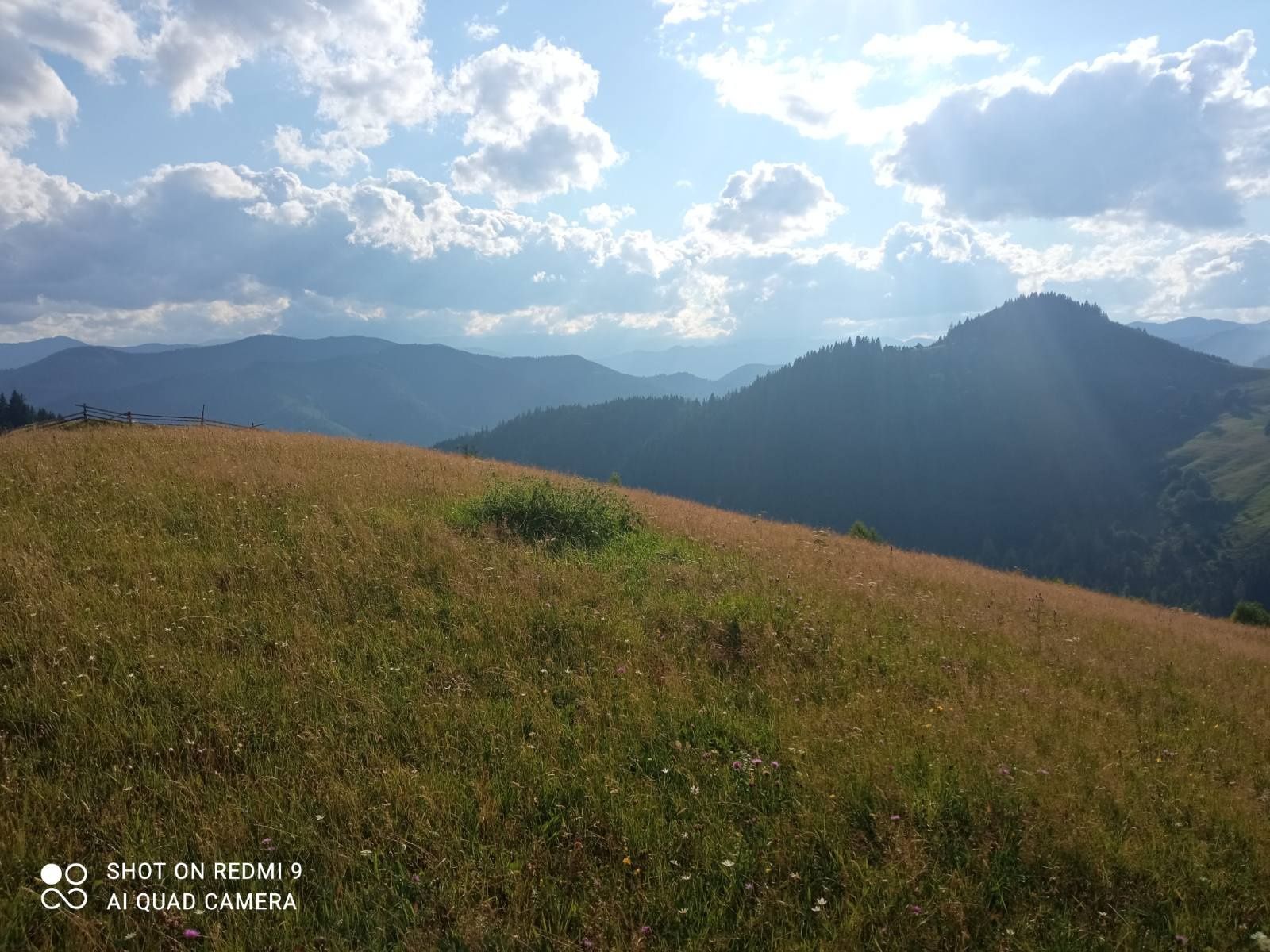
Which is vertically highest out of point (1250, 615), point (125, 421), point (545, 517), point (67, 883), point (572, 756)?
point (125, 421)

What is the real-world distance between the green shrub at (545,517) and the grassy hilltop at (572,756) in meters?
1.18

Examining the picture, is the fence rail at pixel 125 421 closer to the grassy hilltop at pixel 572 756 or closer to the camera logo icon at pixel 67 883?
the grassy hilltop at pixel 572 756

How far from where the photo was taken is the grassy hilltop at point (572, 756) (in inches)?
153

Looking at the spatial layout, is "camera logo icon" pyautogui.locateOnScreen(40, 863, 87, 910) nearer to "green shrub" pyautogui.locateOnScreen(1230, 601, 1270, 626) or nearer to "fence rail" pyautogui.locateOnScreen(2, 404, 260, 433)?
"fence rail" pyautogui.locateOnScreen(2, 404, 260, 433)

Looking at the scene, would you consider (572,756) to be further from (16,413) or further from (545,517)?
(16,413)

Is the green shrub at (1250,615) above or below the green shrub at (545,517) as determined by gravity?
below

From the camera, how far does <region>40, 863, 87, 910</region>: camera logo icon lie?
3639 mm

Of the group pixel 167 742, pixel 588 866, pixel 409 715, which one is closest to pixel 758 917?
pixel 588 866

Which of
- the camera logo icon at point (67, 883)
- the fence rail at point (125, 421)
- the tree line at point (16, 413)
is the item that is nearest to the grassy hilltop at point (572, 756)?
the camera logo icon at point (67, 883)

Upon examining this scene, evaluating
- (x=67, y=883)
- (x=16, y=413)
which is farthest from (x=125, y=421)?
(x=16, y=413)

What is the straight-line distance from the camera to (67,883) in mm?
3783

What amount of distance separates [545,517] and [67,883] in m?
7.77

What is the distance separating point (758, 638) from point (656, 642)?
1.17 metres

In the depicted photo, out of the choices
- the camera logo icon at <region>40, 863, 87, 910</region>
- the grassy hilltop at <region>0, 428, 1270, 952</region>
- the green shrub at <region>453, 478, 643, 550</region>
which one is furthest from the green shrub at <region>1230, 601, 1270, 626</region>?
the camera logo icon at <region>40, 863, 87, 910</region>
